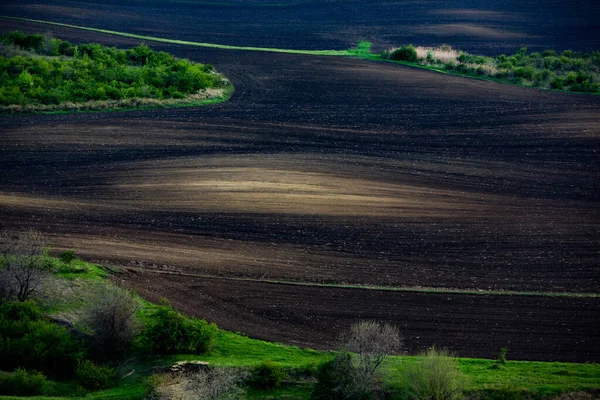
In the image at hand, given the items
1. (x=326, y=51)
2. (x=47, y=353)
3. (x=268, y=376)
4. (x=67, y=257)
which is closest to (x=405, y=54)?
(x=326, y=51)

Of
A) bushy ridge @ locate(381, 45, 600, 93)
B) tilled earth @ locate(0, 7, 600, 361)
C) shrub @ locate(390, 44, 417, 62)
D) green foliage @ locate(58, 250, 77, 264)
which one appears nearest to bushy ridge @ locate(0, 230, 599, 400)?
tilled earth @ locate(0, 7, 600, 361)

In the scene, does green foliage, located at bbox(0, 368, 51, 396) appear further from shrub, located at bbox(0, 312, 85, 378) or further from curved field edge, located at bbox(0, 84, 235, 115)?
curved field edge, located at bbox(0, 84, 235, 115)

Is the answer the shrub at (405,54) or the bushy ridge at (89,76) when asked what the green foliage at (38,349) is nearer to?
the bushy ridge at (89,76)

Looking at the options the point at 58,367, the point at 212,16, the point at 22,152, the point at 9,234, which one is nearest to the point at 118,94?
the point at 22,152

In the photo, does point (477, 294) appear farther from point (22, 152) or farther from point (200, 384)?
point (22, 152)

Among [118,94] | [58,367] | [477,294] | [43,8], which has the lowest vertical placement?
[58,367]

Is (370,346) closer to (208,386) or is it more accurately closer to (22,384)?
(208,386)
